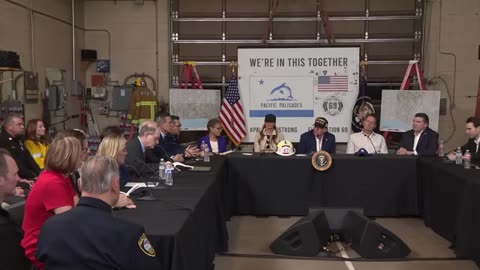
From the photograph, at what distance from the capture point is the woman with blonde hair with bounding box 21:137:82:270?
90.2 inches

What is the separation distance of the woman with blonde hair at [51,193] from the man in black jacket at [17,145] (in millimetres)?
2885

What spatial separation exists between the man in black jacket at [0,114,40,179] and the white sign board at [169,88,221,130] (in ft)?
9.57

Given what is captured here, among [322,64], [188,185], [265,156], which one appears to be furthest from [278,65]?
[188,185]

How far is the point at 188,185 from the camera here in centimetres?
395

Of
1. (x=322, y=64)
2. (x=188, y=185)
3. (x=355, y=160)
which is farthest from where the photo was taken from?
(x=322, y=64)

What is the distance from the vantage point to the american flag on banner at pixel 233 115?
7941 millimetres

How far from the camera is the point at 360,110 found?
307 inches

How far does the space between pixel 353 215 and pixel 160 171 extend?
1.87m

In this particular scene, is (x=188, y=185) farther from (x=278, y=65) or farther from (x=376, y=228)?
(x=278, y=65)

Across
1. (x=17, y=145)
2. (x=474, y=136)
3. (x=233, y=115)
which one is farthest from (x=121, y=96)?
(x=474, y=136)

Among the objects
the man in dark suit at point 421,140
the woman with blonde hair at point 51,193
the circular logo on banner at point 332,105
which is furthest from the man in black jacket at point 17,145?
the circular logo on banner at point 332,105

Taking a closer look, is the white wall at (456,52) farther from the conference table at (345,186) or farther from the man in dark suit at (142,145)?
the man in dark suit at (142,145)

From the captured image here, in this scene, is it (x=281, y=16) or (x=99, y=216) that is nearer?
(x=99, y=216)

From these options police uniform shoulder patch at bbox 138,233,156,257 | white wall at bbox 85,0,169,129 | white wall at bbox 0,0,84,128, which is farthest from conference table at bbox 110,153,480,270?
white wall at bbox 85,0,169,129
